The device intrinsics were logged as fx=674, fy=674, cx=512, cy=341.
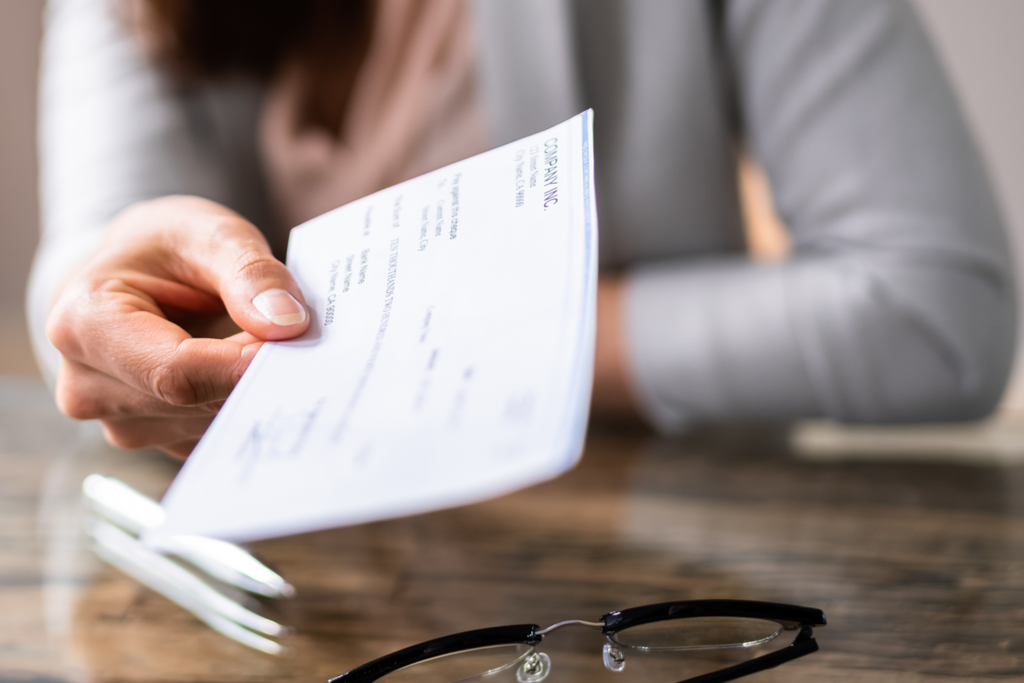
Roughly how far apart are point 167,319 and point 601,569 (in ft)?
0.72

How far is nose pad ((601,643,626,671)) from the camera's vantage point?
247 mm

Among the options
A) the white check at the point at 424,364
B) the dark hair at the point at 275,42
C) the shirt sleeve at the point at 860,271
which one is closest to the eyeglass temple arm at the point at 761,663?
the white check at the point at 424,364

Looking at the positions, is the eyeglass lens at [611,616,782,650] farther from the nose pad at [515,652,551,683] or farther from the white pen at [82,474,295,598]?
the white pen at [82,474,295,598]

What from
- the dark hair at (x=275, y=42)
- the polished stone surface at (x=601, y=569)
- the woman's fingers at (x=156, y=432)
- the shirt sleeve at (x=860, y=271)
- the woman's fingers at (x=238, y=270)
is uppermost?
the dark hair at (x=275, y=42)

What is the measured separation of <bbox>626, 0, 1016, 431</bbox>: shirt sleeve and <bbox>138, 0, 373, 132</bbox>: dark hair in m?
0.35

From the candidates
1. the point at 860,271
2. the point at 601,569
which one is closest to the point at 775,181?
the point at 860,271

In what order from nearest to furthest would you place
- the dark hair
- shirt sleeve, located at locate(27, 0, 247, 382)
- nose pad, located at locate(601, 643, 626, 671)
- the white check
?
the white check, nose pad, located at locate(601, 643, 626, 671), shirt sleeve, located at locate(27, 0, 247, 382), the dark hair

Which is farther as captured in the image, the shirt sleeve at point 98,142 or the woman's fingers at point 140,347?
the shirt sleeve at point 98,142

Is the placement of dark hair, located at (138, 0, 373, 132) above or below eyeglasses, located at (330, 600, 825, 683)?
above

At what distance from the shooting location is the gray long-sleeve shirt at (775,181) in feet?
1.54

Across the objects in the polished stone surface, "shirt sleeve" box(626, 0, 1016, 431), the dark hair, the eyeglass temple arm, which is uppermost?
the dark hair

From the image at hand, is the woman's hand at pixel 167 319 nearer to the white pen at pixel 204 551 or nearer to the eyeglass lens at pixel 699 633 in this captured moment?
the white pen at pixel 204 551

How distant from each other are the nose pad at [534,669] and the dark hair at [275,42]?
20.8 inches

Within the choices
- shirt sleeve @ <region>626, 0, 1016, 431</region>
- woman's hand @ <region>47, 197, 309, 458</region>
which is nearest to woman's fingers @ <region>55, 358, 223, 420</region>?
woman's hand @ <region>47, 197, 309, 458</region>
